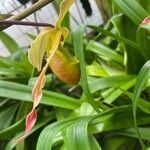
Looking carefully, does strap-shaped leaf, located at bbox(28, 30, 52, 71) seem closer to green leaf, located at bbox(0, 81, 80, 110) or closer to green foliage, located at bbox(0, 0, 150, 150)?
green foliage, located at bbox(0, 0, 150, 150)

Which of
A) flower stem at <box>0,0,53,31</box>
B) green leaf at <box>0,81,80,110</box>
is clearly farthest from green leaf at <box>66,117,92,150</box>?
flower stem at <box>0,0,53,31</box>

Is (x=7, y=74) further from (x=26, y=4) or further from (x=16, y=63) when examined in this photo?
(x=26, y=4)

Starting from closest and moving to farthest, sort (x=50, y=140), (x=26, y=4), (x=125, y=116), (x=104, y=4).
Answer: (x=50, y=140)
(x=125, y=116)
(x=104, y=4)
(x=26, y=4)

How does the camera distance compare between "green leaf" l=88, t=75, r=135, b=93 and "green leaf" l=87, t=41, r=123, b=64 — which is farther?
"green leaf" l=87, t=41, r=123, b=64

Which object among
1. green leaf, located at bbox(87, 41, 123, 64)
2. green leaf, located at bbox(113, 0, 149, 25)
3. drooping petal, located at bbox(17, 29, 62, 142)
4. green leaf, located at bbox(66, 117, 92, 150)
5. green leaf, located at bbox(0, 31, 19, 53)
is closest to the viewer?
drooping petal, located at bbox(17, 29, 62, 142)

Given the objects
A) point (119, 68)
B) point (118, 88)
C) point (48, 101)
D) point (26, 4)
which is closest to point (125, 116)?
point (118, 88)

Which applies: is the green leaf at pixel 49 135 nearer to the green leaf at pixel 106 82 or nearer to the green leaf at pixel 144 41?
the green leaf at pixel 106 82

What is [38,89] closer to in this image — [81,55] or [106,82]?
[81,55]
